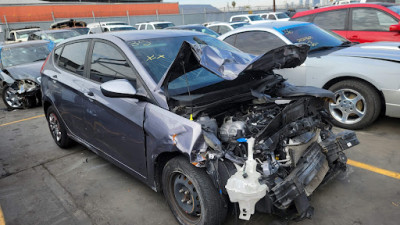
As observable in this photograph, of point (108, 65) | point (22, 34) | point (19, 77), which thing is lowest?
point (19, 77)

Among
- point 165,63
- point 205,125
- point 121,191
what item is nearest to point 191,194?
point 205,125

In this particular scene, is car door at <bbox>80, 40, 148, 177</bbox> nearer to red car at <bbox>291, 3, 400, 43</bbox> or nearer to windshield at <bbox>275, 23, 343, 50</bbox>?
windshield at <bbox>275, 23, 343, 50</bbox>

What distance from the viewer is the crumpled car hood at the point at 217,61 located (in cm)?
252

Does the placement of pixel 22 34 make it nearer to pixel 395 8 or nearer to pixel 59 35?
pixel 59 35

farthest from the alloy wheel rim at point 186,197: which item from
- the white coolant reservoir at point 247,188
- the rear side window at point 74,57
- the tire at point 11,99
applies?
the tire at point 11,99

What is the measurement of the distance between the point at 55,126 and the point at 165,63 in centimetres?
257

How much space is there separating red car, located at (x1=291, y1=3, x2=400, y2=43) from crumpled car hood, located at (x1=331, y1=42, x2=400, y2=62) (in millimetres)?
1387

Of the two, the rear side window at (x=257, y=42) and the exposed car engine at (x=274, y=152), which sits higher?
the rear side window at (x=257, y=42)

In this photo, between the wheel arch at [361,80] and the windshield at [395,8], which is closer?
the wheel arch at [361,80]

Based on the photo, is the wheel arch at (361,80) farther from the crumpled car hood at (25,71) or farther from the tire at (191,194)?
the crumpled car hood at (25,71)

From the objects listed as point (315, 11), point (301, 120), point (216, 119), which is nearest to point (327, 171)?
point (301, 120)

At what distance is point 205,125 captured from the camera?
2486 mm

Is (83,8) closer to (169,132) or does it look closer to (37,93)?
(37,93)

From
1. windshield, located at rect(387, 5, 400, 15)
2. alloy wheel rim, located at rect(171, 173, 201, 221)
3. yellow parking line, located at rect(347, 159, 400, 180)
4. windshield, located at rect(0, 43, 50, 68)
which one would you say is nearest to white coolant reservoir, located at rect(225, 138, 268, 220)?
alloy wheel rim, located at rect(171, 173, 201, 221)
